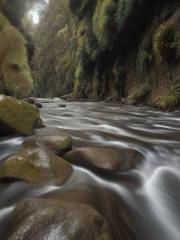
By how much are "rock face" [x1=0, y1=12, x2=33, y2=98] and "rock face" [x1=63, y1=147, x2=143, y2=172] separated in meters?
9.02

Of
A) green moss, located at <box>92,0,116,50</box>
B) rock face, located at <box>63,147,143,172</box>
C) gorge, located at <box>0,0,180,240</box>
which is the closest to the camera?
gorge, located at <box>0,0,180,240</box>

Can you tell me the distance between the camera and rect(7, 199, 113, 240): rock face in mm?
1551

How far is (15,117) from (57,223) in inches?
110

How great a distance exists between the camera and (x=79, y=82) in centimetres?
2600

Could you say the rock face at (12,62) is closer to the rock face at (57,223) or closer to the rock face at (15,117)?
the rock face at (15,117)

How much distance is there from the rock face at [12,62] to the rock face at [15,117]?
751 centimetres

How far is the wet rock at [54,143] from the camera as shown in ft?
11.1

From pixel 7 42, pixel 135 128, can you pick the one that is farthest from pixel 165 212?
pixel 7 42

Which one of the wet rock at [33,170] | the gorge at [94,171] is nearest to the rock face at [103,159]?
the gorge at [94,171]

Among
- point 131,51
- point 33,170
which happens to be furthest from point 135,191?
point 131,51

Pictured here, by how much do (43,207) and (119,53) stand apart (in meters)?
16.2

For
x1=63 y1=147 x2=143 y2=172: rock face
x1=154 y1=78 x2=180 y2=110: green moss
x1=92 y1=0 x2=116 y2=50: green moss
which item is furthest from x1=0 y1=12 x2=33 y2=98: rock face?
x1=63 y1=147 x2=143 y2=172: rock face

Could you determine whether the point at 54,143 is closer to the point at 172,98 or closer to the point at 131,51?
the point at 172,98

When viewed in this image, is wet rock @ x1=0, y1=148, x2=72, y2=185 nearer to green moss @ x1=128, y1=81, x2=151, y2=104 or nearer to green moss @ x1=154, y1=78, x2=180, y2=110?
green moss @ x1=154, y1=78, x2=180, y2=110
